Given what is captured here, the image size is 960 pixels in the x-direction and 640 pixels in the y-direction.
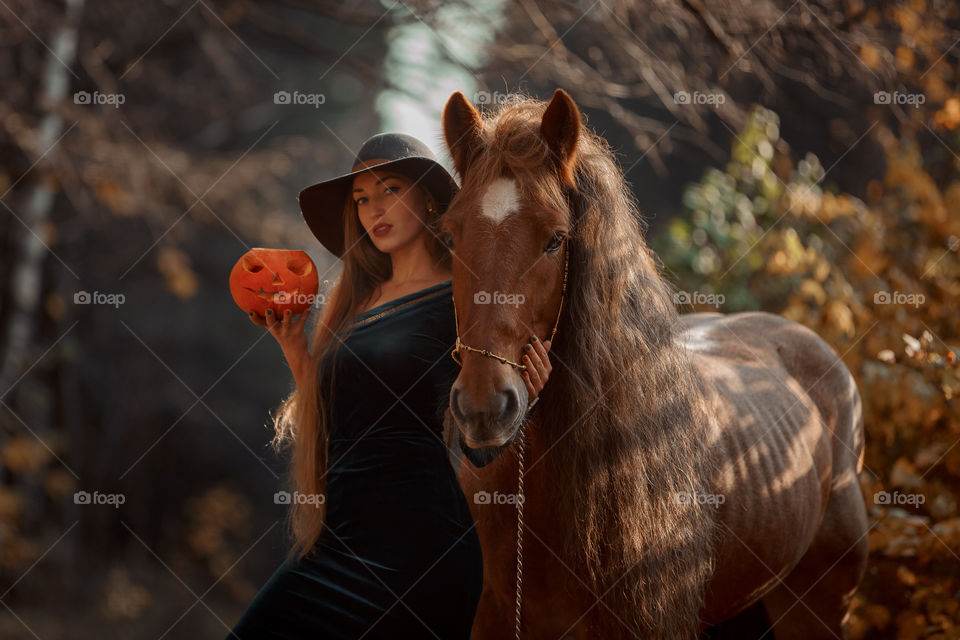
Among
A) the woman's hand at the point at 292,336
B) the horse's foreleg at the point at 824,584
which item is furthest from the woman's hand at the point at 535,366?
the horse's foreleg at the point at 824,584

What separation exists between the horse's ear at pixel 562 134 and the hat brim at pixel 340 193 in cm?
37

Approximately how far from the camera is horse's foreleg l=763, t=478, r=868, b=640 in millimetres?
3375

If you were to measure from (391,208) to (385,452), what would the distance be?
0.72 meters

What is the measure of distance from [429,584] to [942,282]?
4034mm

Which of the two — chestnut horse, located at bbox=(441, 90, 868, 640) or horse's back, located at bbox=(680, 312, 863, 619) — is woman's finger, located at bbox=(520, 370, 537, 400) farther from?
horse's back, located at bbox=(680, 312, 863, 619)

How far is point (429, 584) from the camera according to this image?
2004 millimetres

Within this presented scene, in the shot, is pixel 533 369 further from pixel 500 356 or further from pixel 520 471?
pixel 520 471

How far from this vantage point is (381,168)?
221cm

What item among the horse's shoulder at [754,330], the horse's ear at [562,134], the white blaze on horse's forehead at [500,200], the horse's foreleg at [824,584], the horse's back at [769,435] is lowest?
the horse's foreleg at [824,584]

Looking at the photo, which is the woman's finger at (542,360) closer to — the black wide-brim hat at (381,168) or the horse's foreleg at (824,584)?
the black wide-brim hat at (381,168)

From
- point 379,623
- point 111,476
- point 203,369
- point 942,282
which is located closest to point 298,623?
point 379,623

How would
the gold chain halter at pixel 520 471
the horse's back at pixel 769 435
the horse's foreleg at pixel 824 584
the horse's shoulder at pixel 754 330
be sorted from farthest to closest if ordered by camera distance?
A: the horse's shoulder at pixel 754 330
the horse's foreleg at pixel 824 584
the horse's back at pixel 769 435
the gold chain halter at pixel 520 471

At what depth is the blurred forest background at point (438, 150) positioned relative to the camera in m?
4.28

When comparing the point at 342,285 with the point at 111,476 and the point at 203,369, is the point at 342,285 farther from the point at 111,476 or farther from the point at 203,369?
the point at 203,369
